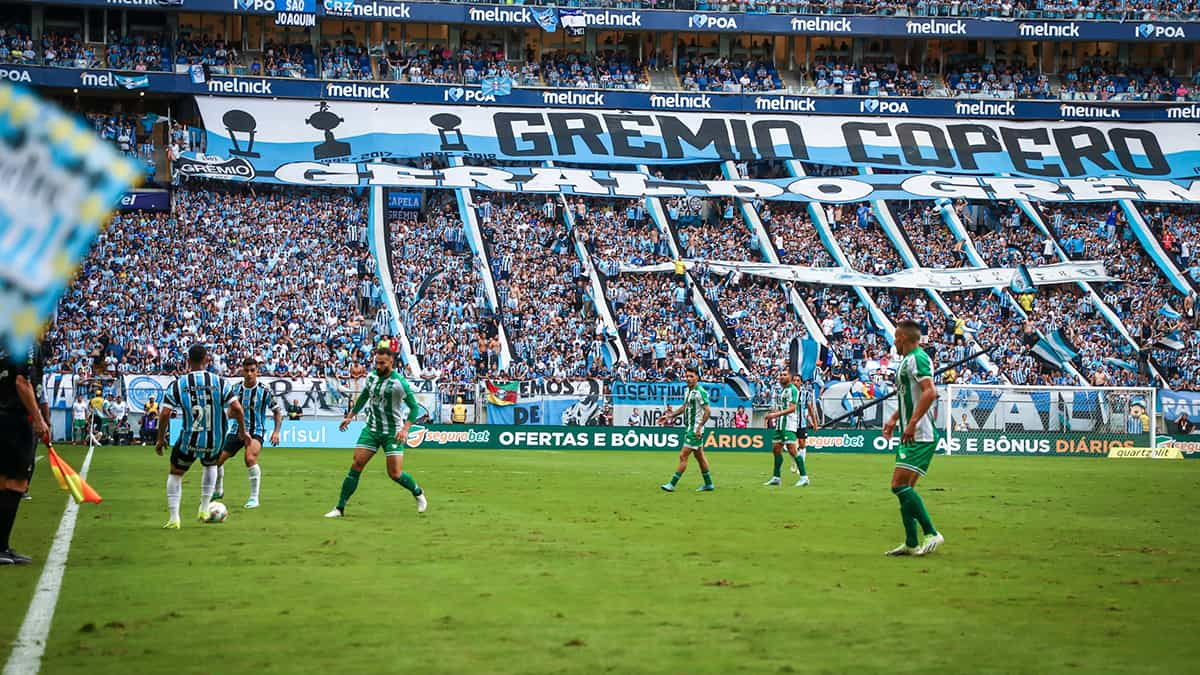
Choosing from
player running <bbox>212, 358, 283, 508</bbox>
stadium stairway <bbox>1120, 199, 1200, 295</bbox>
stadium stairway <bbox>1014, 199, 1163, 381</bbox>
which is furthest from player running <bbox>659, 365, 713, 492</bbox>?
stadium stairway <bbox>1120, 199, 1200, 295</bbox>

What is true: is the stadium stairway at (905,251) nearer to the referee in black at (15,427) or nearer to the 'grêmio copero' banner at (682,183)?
the 'grêmio copero' banner at (682,183)

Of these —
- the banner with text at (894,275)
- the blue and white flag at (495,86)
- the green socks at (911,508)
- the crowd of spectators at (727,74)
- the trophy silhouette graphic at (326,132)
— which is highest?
the crowd of spectators at (727,74)

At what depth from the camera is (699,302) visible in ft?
190

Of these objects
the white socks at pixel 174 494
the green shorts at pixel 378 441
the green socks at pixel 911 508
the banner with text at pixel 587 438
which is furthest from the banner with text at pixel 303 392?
the green socks at pixel 911 508

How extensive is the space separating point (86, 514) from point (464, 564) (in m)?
8.11

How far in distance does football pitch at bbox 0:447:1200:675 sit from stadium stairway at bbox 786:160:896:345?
33788 mm

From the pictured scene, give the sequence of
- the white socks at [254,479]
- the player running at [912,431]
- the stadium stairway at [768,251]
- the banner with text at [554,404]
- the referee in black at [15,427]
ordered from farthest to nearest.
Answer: the stadium stairway at [768,251]
the banner with text at [554,404]
the white socks at [254,479]
the player running at [912,431]
the referee in black at [15,427]

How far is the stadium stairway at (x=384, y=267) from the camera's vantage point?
175ft

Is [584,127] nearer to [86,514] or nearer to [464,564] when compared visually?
[86,514]

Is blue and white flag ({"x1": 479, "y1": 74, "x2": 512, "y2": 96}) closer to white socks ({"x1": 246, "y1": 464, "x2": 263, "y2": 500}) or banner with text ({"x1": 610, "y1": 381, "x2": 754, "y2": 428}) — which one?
banner with text ({"x1": 610, "y1": 381, "x2": 754, "y2": 428})

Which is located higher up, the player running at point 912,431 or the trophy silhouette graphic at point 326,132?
the trophy silhouette graphic at point 326,132

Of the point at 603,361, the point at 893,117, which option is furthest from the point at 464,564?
the point at 893,117

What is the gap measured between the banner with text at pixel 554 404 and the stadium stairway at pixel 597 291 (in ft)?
15.7

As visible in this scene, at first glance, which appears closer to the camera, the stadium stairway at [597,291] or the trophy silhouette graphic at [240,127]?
the stadium stairway at [597,291]
